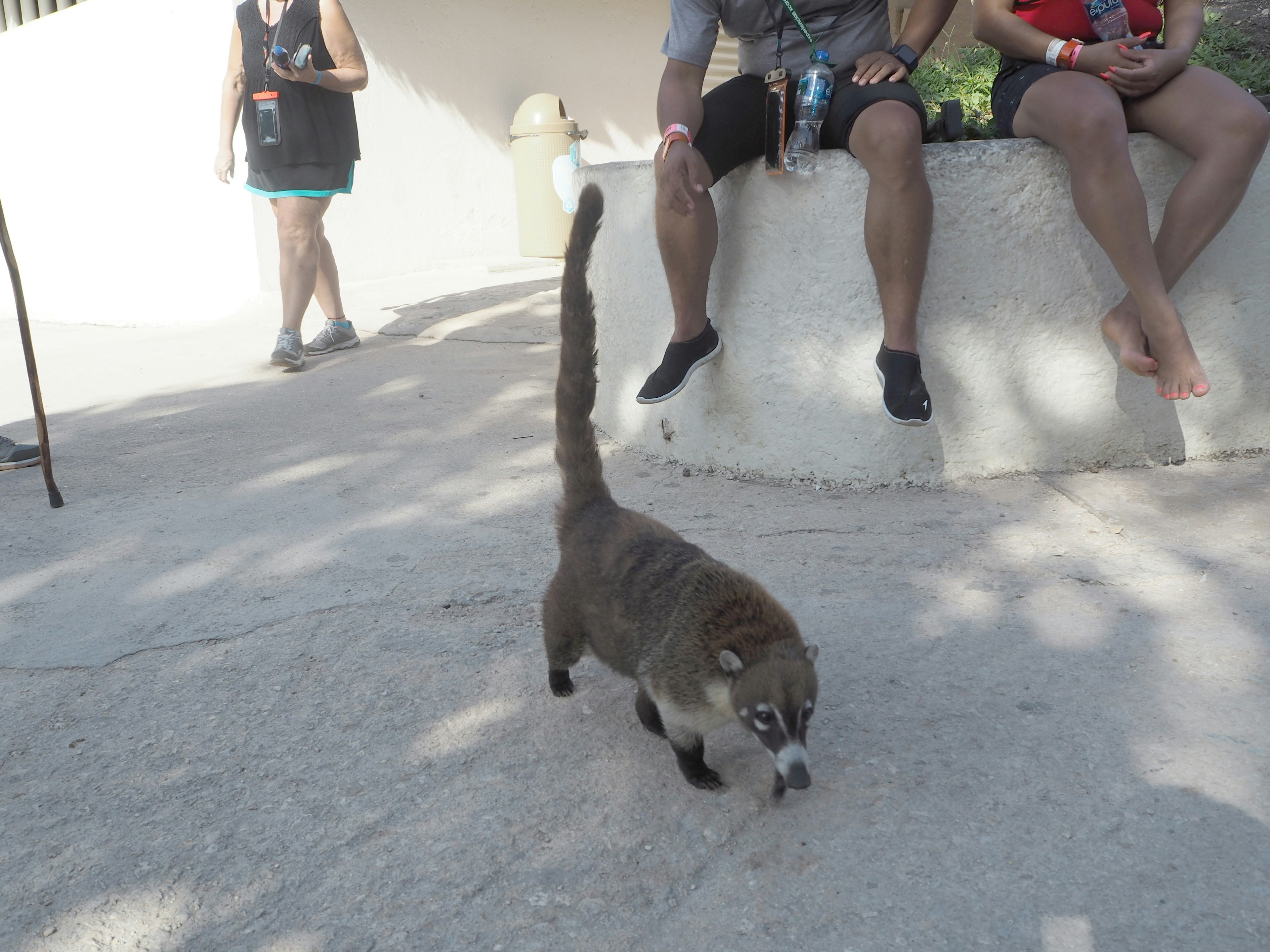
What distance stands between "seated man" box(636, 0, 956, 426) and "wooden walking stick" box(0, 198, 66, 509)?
6.54 feet

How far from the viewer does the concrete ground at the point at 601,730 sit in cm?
163

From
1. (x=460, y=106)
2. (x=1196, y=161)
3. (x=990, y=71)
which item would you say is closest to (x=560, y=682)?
(x=1196, y=161)

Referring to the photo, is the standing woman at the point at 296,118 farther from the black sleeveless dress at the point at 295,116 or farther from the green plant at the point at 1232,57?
the green plant at the point at 1232,57

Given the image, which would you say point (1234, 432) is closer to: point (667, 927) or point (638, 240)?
point (638, 240)

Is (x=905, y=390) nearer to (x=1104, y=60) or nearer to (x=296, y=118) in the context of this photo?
(x=1104, y=60)

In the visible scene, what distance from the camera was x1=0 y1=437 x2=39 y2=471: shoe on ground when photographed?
12.6ft

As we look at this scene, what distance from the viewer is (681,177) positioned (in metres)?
3.11

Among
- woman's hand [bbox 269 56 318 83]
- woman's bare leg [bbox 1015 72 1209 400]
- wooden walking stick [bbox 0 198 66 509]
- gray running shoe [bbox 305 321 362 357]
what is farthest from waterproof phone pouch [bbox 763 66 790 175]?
gray running shoe [bbox 305 321 362 357]

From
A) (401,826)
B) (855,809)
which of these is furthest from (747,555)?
(401,826)

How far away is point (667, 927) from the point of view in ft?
5.23

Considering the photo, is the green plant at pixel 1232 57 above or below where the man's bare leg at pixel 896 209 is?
above

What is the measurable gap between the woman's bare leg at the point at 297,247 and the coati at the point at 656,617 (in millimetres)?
3305

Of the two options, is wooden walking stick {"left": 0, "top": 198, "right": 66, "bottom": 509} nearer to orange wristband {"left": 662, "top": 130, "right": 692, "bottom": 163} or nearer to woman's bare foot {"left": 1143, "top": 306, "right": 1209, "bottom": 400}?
orange wristband {"left": 662, "top": 130, "right": 692, "bottom": 163}

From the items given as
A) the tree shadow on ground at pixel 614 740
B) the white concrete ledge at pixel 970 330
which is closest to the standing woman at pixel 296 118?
the tree shadow on ground at pixel 614 740
